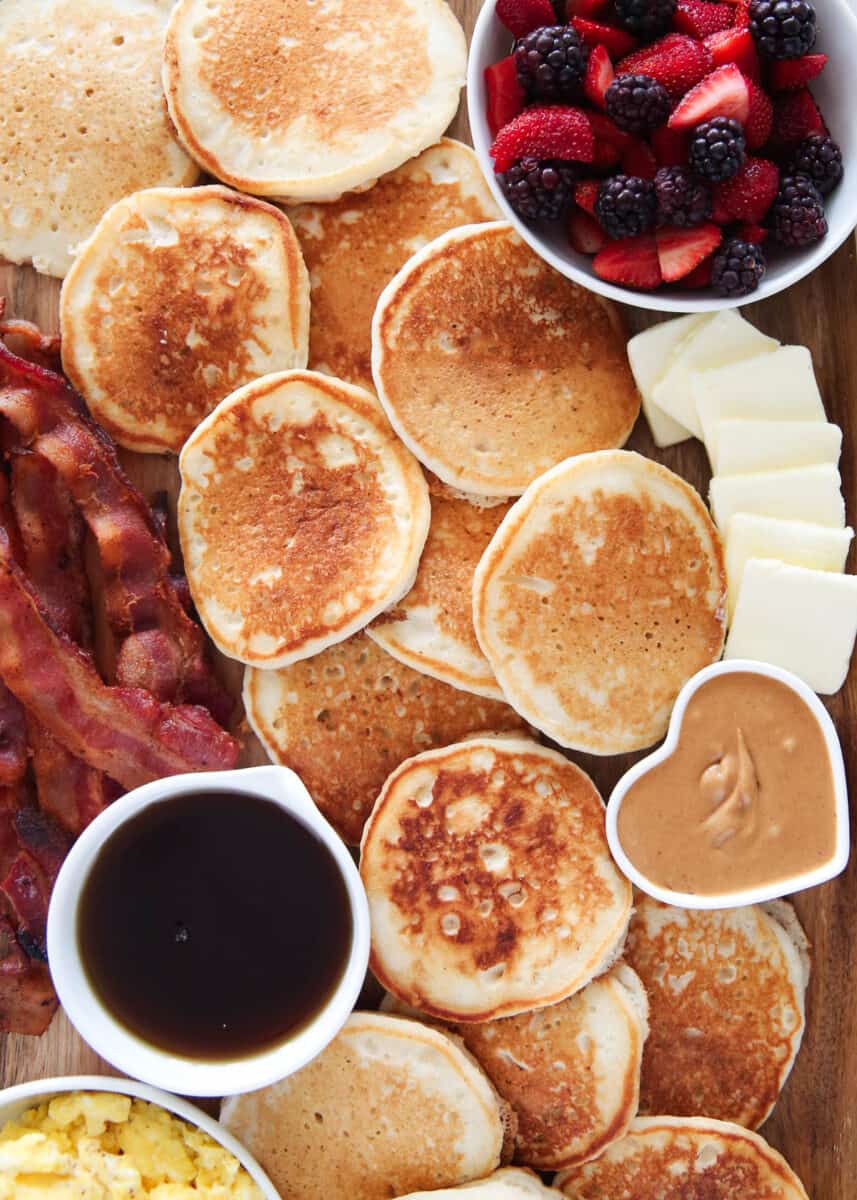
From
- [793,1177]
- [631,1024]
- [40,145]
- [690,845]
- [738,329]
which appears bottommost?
[793,1177]

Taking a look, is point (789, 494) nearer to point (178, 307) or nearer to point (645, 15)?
point (645, 15)

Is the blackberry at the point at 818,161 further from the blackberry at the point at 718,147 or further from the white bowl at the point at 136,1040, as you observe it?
the white bowl at the point at 136,1040

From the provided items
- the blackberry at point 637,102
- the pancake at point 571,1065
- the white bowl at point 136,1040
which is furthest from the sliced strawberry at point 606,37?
the pancake at point 571,1065

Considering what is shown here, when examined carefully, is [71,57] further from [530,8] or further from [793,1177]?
[793,1177]

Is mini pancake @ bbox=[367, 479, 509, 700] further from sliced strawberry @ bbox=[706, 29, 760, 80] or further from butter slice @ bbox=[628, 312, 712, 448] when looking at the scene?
sliced strawberry @ bbox=[706, 29, 760, 80]

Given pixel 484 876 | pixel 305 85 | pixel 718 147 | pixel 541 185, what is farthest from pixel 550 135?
pixel 484 876

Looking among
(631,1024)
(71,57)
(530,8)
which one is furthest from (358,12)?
(631,1024)

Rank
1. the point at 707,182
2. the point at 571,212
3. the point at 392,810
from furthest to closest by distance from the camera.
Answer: the point at 392,810 < the point at 571,212 < the point at 707,182
